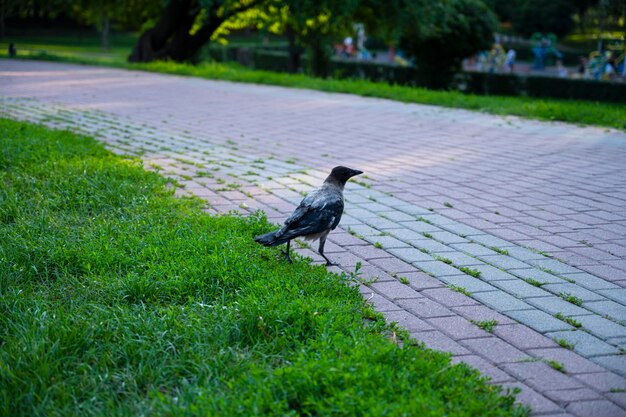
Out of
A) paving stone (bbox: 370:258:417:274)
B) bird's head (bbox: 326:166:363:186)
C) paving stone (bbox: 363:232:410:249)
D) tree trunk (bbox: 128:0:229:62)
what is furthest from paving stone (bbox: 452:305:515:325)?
tree trunk (bbox: 128:0:229:62)

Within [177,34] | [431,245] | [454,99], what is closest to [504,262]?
[431,245]

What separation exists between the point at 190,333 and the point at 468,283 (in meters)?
2.03

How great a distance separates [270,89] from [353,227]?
1238 cm

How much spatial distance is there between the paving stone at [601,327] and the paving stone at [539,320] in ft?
0.40

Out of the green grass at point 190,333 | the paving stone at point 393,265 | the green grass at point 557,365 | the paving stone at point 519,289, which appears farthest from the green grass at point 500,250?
→ the green grass at point 557,365

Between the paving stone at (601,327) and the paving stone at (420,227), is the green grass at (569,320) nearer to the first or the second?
the paving stone at (601,327)

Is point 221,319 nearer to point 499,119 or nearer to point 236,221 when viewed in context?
point 236,221

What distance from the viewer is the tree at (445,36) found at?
23641 mm

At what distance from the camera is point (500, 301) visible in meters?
4.53

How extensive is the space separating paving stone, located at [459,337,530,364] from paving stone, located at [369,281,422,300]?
73cm

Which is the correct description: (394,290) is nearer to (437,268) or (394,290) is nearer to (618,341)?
(437,268)

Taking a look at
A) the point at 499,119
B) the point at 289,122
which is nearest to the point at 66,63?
the point at 289,122

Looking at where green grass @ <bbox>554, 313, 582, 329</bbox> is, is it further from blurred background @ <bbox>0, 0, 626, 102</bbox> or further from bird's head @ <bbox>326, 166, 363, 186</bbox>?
blurred background @ <bbox>0, 0, 626, 102</bbox>

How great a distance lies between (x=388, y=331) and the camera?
3.97 m
